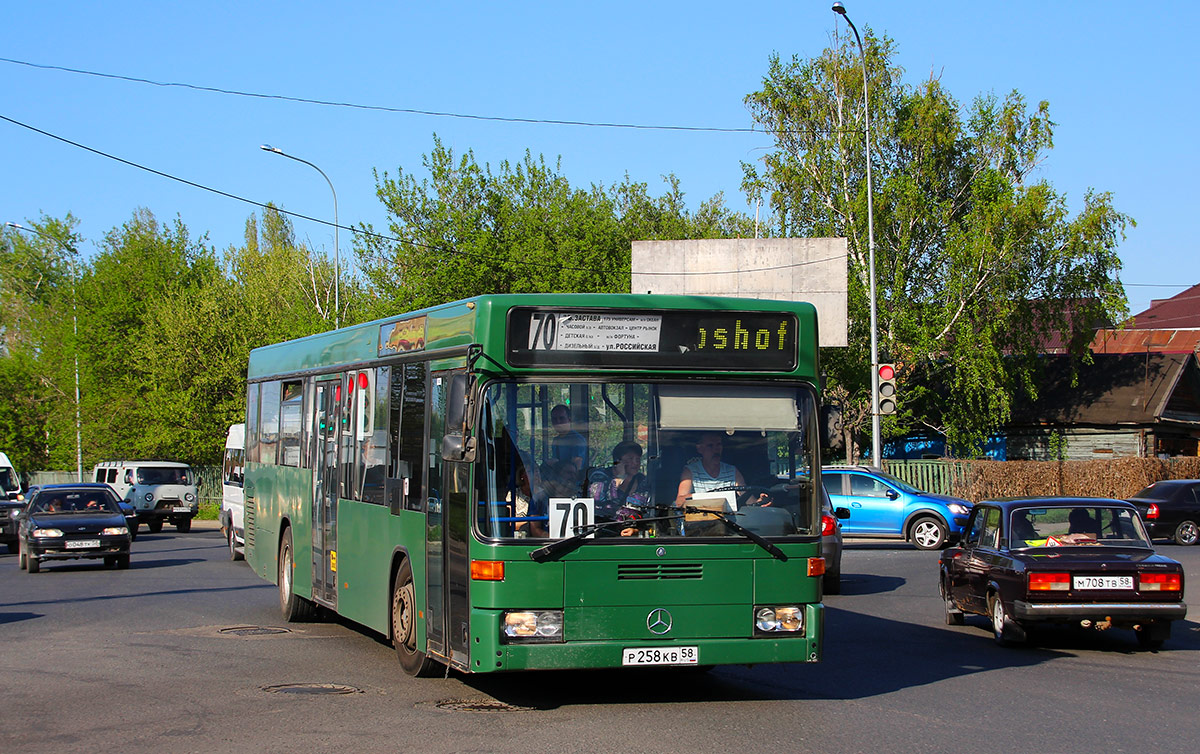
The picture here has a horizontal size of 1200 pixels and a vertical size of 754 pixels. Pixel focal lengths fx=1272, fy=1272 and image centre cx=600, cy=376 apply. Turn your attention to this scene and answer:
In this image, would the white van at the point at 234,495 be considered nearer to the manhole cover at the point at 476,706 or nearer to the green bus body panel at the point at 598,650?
the manhole cover at the point at 476,706

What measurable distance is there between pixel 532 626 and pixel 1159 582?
21.0 ft

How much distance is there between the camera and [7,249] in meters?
84.2

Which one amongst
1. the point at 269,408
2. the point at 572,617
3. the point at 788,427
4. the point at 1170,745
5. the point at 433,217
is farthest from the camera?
the point at 433,217

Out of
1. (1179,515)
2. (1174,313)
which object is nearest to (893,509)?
(1179,515)

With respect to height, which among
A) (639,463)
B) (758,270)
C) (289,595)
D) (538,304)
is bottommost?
(289,595)

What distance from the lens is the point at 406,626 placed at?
1007cm

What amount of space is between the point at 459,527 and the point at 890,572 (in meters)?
14.6

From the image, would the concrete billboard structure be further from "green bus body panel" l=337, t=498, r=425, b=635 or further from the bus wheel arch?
"green bus body panel" l=337, t=498, r=425, b=635

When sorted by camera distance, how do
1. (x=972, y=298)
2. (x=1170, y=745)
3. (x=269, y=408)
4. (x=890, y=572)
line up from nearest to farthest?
(x=1170, y=745)
(x=269, y=408)
(x=890, y=572)
(x=972, y=298)

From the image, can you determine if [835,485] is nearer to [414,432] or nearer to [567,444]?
[414,432]

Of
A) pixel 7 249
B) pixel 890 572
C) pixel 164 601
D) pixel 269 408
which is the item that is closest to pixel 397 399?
pixel 269 408

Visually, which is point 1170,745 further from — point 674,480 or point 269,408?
point 269,408

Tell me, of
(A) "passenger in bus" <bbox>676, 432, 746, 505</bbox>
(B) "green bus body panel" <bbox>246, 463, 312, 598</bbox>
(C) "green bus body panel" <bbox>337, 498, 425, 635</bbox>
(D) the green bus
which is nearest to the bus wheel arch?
(B) "green bus body panel" <bbox>246, 463, 312, 598</bbox>

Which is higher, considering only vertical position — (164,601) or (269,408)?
(269,408)
